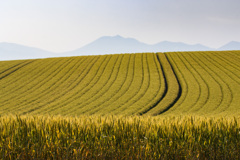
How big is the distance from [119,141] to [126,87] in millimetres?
26478

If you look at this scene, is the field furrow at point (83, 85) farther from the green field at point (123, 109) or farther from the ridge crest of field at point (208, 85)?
the ridge crest of field at point (208, 85)

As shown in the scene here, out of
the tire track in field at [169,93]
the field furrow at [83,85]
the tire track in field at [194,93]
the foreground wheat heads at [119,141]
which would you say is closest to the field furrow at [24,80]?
the field furrow at [83,85]

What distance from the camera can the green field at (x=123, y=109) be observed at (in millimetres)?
5125

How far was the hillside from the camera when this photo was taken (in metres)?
23.7

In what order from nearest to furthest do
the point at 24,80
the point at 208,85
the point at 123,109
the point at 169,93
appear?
the point at 123,109
the point at 169,93
the point at 208,85
the point at 24,80

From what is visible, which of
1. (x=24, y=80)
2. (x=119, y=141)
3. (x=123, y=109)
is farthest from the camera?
(x=24, y=80)

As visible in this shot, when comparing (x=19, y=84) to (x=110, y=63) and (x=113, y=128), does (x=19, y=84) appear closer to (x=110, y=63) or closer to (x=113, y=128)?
(x=110, y=63)

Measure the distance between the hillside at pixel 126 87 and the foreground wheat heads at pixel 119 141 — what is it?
14.7 meters

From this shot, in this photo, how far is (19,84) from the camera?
36.4 meters

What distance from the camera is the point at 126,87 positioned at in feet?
104

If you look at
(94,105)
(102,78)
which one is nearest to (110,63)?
(102,78)

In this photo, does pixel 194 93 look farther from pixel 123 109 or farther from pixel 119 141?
pixel 119 141

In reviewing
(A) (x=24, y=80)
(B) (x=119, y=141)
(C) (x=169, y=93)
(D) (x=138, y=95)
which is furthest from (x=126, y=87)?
(B) (x=119, y=141)

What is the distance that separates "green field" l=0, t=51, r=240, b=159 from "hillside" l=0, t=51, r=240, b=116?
102 millimetres
